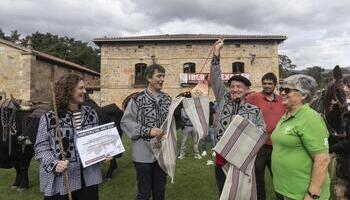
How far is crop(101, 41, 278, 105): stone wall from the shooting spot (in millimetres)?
34594

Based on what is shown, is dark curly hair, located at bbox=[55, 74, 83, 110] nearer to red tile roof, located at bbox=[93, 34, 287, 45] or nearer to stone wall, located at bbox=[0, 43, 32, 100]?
red tile roof, located at bbox=[93, 34, 287, 45]

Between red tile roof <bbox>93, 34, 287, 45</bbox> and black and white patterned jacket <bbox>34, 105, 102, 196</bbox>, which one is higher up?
red tile roof <bbox>93, 34, 287, 45</bbox>

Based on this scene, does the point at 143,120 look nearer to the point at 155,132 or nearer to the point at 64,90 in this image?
the point at 155,132

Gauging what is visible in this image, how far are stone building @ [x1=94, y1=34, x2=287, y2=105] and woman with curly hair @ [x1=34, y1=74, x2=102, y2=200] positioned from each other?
30612 millimetres

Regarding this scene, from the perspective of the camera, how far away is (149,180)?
15.4ft

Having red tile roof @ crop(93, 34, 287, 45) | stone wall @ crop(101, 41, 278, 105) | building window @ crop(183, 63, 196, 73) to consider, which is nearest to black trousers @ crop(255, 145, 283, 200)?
red tile roof @ crop(93, 34, 287, 45)

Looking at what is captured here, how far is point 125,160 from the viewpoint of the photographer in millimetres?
10492

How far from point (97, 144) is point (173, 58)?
31.0 metres

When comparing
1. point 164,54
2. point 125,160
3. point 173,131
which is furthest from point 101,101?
point 173,131

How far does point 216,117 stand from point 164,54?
30.4 metres

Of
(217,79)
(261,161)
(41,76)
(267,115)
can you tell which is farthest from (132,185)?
(41,76)

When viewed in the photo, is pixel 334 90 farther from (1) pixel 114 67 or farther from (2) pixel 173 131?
(1) pixel 114 67

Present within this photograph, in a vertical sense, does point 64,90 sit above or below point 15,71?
below

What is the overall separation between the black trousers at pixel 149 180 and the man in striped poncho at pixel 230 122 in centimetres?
65
